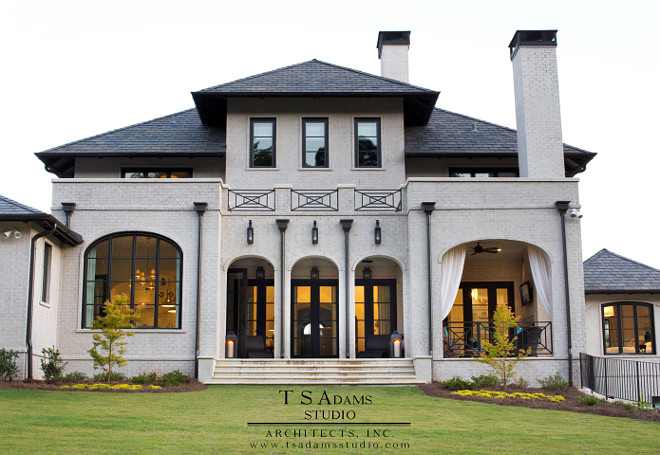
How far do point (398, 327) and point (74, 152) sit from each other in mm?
10322

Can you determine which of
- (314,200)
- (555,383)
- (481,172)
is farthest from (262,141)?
(555,383)

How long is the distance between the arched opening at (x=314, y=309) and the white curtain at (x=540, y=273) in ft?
17.5

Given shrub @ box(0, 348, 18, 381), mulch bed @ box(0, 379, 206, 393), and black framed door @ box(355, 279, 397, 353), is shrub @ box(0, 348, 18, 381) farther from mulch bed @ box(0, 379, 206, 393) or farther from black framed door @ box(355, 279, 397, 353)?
black framed door @ box(355, 279, 397, 353)

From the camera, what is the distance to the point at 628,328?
21844 millimetres

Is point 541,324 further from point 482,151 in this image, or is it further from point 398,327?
point 482,151

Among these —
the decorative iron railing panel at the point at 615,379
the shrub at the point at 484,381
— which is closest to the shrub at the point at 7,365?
the shrub at the point at 484,381

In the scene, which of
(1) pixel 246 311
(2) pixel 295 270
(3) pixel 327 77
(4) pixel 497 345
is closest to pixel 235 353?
(1) pixel 246 311

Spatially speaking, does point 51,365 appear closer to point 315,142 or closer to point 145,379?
point 145,379

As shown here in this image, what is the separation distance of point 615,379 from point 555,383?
60.2 inches

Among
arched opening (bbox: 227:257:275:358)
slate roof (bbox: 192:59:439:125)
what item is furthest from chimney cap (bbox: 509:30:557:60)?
arched opening (bbox: 227:257:275:358)

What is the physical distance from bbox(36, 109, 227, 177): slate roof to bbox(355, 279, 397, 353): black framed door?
5609mm

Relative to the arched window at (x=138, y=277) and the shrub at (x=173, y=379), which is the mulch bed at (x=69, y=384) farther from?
the arched window at (x=138, y=277)

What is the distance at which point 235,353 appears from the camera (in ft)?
67.5

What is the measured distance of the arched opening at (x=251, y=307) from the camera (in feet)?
70.9
